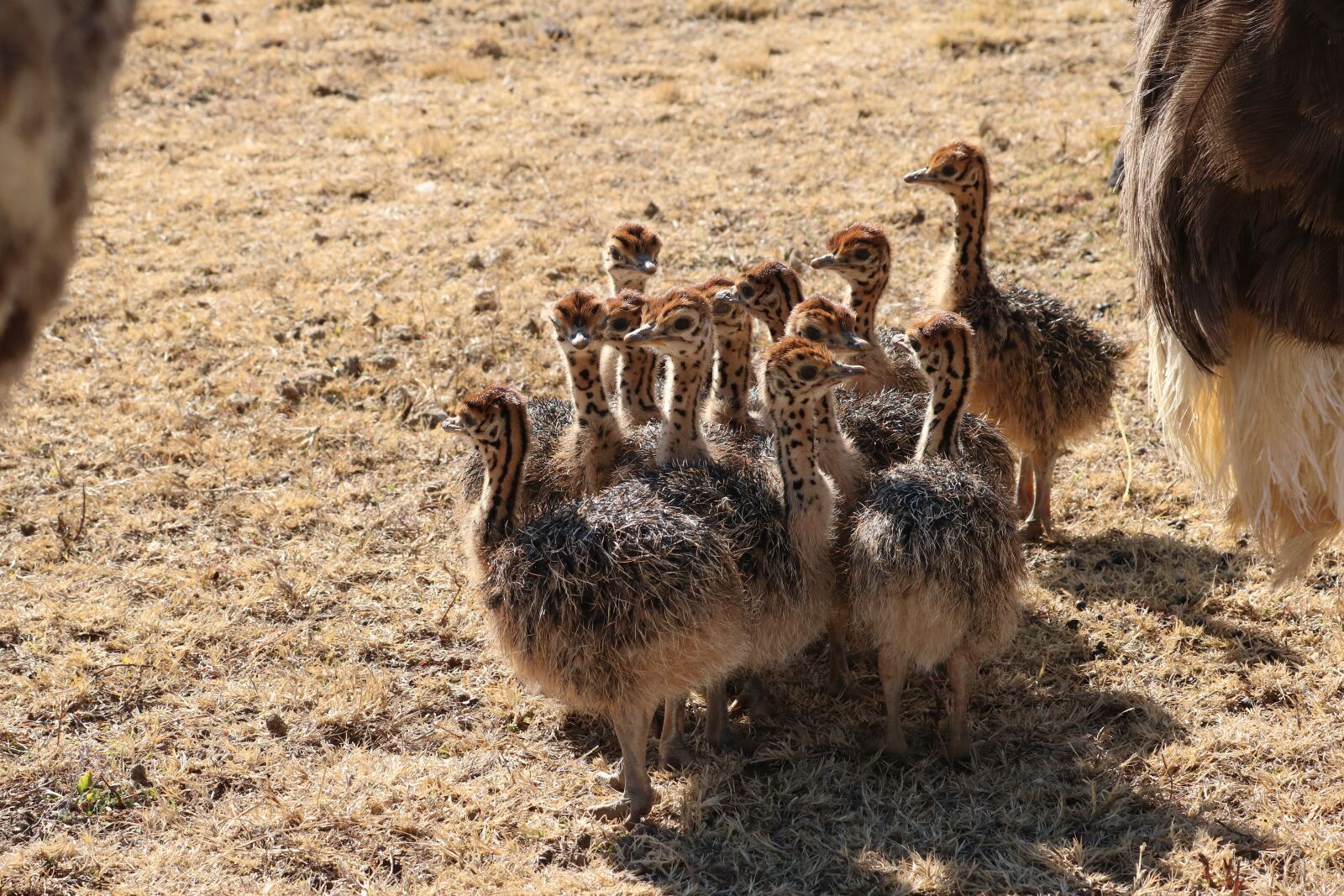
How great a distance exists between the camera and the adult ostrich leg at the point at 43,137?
1240 millimetres

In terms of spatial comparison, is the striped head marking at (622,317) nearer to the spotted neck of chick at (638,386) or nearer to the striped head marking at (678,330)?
the spotted neck of chick at (638,386)

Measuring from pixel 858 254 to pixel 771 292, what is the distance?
408mm

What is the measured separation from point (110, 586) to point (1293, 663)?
16.0 feet

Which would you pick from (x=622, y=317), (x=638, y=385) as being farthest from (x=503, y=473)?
(x=638, y=385)

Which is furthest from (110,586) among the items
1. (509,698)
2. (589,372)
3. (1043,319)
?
(1043,319)

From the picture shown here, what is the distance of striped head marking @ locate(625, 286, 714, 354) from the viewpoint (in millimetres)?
4992

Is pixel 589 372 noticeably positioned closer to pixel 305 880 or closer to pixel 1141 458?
pixel 305 880

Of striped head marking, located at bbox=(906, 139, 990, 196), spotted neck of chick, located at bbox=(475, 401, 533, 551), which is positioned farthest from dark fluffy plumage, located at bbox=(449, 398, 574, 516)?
striped head marking, located at bbox=(906, 139, 990, 196)

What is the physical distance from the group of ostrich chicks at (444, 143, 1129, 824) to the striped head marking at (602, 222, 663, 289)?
0.59m

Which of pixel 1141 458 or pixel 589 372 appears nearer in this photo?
pixel 589 372

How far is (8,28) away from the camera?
3.99 ft

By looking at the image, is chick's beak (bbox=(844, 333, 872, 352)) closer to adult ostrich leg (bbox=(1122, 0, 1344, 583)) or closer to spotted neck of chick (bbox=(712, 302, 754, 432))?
spotted neck of chick (bbox=(712, 302, 754, 432))

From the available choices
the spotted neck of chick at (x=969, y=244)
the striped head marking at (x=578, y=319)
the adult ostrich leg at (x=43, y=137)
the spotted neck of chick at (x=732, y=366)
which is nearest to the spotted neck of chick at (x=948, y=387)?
the spotted neck of chick at (x=732, y=366)

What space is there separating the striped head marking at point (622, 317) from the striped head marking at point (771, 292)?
58cm
